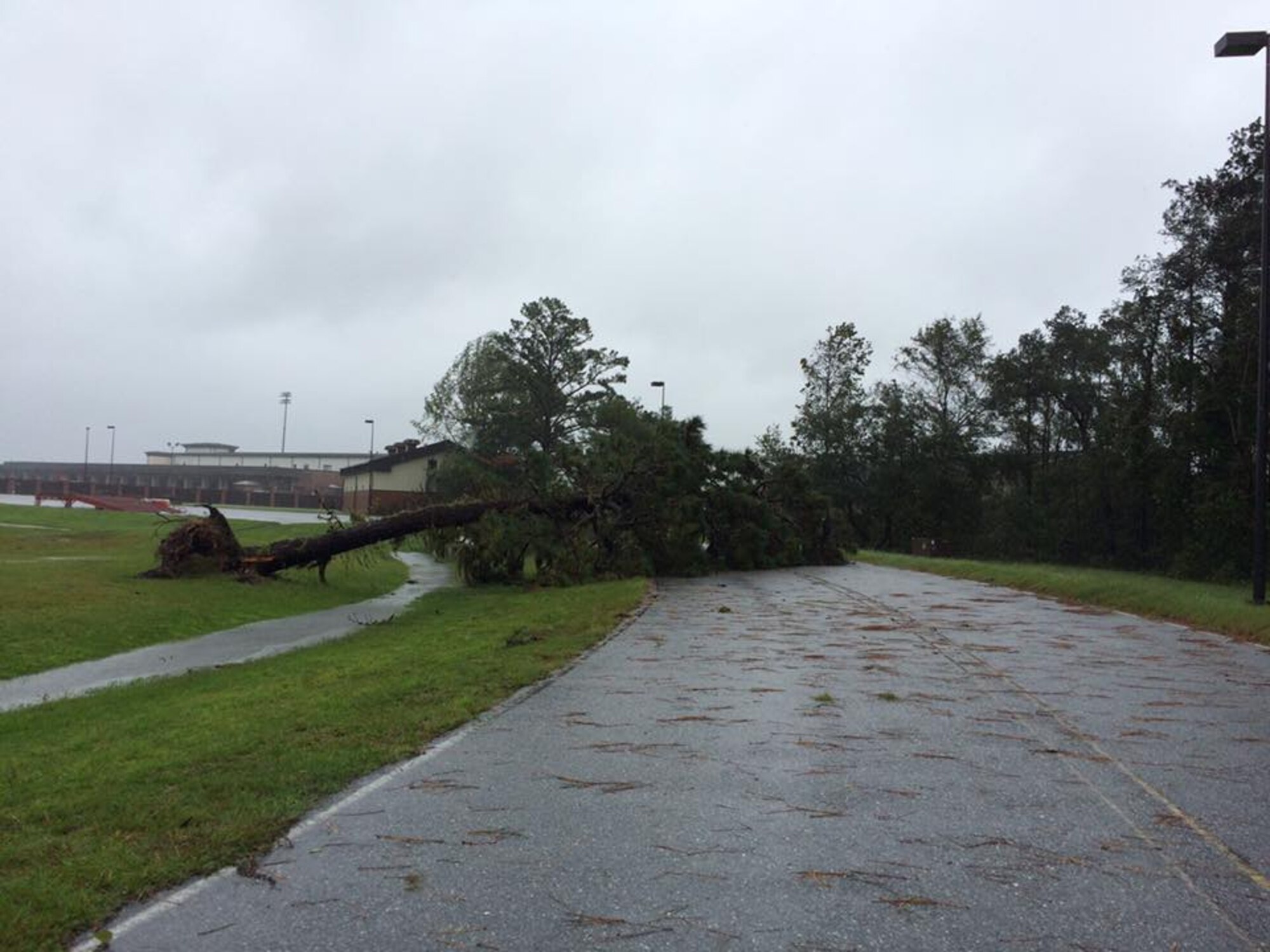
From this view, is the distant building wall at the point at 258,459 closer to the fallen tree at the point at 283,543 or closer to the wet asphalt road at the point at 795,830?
the fallen tree at the point at 283,543

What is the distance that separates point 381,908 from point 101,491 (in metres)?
96.7

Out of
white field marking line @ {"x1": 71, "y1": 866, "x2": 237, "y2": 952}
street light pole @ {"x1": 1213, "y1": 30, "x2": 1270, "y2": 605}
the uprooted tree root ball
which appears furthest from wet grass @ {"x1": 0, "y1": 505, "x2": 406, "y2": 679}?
street light pole @ {"x1": 1213, "y1": 30, "x2": 1270, "y2": 605}

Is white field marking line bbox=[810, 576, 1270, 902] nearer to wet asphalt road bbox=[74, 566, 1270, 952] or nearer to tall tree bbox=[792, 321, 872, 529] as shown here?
wet asphalt road bbox=[74, 566, 1270, 952]

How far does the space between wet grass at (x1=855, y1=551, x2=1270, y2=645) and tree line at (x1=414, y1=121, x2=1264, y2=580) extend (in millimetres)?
8742

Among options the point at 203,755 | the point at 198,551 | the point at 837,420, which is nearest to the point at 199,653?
the point at 198,551

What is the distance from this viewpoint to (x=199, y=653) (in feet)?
53.8

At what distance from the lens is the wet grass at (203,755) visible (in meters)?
4.48

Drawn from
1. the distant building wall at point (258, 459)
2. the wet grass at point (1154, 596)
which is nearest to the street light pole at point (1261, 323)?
the wet grass at point (1154, 596)

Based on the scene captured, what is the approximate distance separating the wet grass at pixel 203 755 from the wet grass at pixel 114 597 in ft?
12.4

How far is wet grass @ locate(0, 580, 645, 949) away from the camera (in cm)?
448

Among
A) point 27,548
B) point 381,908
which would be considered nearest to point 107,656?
point 381,908

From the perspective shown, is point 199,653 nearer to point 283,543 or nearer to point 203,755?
point 203,755

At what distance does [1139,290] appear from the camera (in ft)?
137

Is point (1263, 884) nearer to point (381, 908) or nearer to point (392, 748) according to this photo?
point (381, 908)
